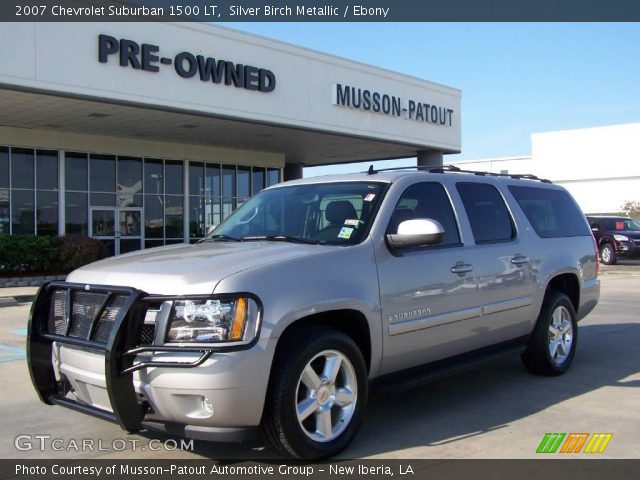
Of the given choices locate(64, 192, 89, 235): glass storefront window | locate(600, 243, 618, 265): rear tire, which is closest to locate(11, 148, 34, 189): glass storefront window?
locate(64, 192, 89, 235): glass storefront window

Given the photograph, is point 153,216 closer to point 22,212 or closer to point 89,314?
point 22,212

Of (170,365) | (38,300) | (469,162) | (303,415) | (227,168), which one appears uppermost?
(469,162)

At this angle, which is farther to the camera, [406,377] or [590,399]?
[590,399]

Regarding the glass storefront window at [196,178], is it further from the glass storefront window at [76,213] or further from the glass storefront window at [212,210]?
the glass storefront window at [76,213]

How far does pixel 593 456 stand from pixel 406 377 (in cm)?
134

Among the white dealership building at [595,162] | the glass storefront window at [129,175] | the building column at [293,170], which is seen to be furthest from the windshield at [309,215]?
the white dealership building at [595,162]

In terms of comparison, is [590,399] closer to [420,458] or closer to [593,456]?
[593,456]

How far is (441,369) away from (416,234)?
1.17m

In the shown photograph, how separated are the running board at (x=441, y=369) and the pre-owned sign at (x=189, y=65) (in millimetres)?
14320

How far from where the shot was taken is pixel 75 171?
881 inches

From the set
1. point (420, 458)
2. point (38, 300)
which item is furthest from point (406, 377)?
point (38, 300)

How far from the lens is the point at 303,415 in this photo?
4.10 meters

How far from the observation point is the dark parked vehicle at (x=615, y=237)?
24750mm

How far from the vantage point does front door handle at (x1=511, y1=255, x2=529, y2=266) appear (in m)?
5.97
